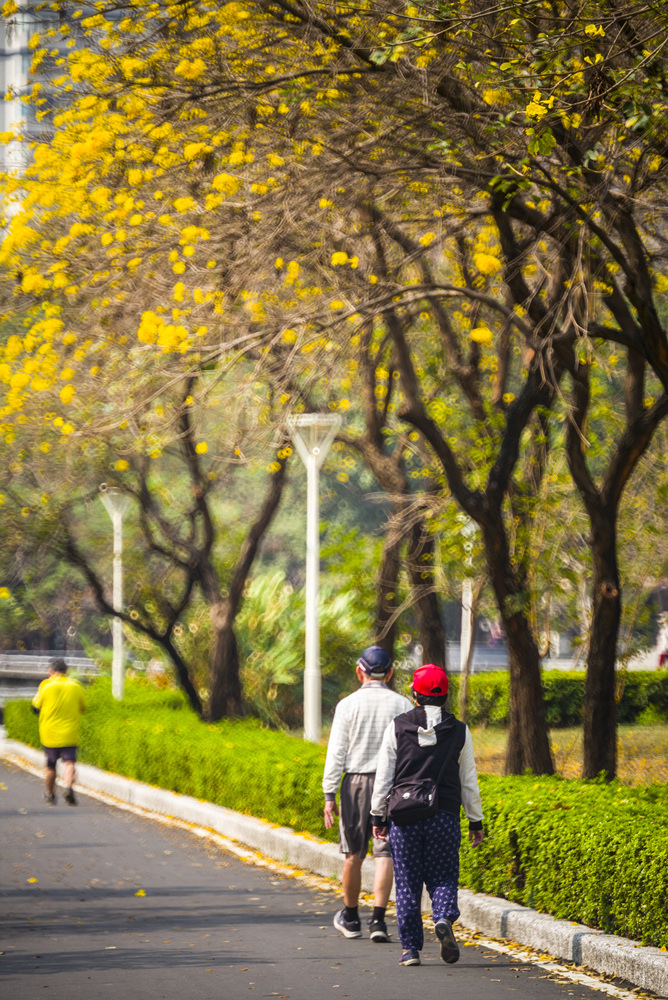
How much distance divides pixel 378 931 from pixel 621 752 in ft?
43.6

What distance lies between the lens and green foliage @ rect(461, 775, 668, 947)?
6484 millimetres

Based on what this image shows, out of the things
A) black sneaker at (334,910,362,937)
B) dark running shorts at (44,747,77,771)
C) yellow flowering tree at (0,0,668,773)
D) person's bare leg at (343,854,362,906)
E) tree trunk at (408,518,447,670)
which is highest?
yellow flowering tree at (0,0,668,773)

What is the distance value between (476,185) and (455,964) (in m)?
5.83

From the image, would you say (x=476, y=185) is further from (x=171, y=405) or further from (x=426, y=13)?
(x=171, y=405)

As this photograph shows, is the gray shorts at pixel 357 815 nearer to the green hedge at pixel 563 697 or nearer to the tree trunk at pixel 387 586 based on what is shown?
the tree trunk at pixel 387 586

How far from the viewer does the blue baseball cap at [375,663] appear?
7699 mm

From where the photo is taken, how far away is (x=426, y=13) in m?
9.03

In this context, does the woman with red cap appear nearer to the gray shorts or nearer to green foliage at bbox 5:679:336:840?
the gray shorts

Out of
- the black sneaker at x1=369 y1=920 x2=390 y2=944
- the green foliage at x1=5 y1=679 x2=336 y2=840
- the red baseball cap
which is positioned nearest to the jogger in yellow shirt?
the green foliage at x1=5 y1=679 x2=336 y2=840

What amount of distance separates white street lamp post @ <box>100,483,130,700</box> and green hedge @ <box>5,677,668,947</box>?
6.48m

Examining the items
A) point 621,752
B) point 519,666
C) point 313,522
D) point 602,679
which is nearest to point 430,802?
point 602,679

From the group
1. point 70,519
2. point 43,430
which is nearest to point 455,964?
point 43,430

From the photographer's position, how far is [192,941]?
7402mm

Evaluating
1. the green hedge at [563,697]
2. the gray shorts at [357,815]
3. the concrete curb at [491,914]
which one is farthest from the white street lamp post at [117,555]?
the gray shorts at [357,815]
